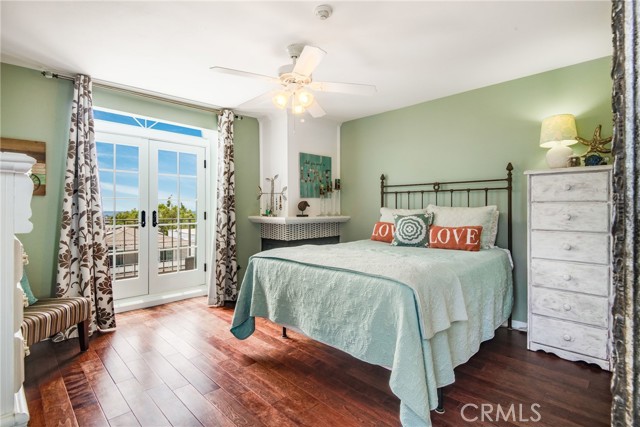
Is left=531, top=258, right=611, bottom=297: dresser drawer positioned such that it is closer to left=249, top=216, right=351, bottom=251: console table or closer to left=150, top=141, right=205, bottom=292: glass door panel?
left=249, top=216, right=351, bottom=251: console table

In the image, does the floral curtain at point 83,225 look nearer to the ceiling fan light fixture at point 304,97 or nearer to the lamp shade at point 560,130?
the ceiling fan light fixture at point 304,97

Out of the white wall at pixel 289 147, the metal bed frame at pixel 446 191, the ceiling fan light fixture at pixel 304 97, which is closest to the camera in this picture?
the ceiling fan light fixture at pixel 304 97

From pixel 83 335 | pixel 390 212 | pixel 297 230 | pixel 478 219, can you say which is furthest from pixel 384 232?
pixel 83 335

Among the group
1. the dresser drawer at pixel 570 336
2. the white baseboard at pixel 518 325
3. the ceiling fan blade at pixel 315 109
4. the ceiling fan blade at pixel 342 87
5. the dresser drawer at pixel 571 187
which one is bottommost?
the white baseboard at pixel 518 325

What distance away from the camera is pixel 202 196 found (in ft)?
14.1

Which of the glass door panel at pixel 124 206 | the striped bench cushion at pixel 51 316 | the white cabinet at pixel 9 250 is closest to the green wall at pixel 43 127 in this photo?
the striped bench cushion at pixel 51 316

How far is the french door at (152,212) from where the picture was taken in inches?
142

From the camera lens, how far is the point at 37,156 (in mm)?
2816

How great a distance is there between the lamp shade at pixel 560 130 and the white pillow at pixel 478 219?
2.44ft

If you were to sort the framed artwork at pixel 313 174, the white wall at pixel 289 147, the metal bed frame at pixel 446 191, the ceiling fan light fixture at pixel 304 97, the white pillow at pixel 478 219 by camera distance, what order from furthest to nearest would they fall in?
the framed artwork at pixel 313 174 → the white wall at pixel 289 147 → the metal bed frame at pixel 446 191 → the white pillow at pixel 478 219 → the ceiling fan light fixture at pixel 304 97

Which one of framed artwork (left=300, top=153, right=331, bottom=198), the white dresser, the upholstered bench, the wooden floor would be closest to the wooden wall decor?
the wooden floor

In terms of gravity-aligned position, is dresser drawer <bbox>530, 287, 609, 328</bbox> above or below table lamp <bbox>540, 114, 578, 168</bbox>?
below

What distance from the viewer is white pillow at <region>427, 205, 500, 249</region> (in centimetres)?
300

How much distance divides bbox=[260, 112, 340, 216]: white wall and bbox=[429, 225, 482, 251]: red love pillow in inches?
73.5
